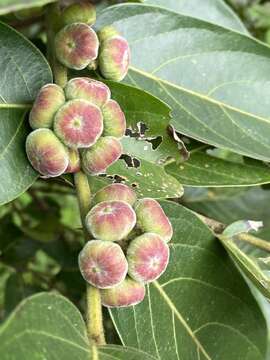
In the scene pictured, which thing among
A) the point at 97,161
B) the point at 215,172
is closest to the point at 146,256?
the point at 97,161

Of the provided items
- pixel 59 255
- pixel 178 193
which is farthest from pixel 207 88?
pixel 59 255

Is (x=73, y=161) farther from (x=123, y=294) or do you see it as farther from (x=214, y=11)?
(x=214, y=11)

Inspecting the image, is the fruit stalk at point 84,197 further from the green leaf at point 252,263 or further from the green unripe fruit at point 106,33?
the green leaf at point 252,263

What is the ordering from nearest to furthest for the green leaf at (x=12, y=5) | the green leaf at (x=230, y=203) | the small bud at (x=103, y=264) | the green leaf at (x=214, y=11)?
1. the green leaf at (x=12, y=5)
2. the small bud at (x=103, y=264)
3. the green leaf at (x=214, y=11)
4. the green leaf at (x=230, y=203)

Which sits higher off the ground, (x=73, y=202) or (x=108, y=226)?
(x=108, y=226)

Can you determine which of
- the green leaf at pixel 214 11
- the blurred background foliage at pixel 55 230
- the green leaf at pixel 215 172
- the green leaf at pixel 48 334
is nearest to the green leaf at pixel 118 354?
the green leaf at pixel 48 334

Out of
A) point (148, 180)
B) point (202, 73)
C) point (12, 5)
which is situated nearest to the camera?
point (12, 5)

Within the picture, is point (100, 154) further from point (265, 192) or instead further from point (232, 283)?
point (265, 192)
